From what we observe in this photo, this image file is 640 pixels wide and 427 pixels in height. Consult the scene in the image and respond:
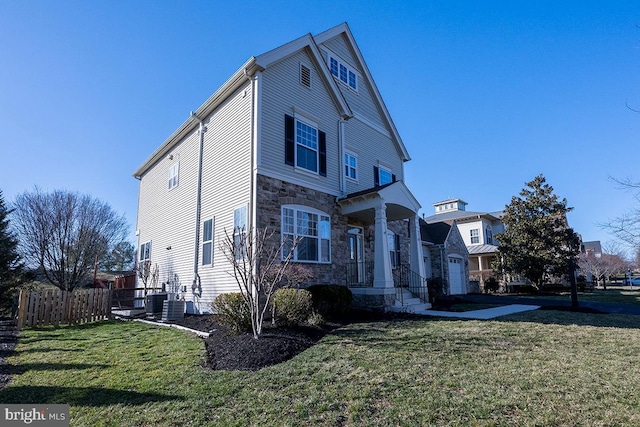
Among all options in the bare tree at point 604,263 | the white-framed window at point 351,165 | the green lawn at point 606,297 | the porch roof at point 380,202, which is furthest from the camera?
the bare tree at point 604,263

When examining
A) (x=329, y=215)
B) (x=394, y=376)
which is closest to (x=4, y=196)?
(x=329, y=215)

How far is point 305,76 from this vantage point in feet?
39.7

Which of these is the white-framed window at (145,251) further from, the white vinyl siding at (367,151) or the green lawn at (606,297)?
the green lawn at (606,297)

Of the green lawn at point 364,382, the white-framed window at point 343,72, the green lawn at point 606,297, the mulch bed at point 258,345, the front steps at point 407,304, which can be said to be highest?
the white-framed window at point 343,72

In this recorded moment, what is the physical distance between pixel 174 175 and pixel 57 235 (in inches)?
419

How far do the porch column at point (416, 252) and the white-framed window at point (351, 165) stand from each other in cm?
280

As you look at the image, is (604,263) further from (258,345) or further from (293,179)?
(258,345)

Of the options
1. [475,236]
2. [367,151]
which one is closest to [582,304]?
[367,151]

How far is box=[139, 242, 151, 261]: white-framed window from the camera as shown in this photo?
16125mm

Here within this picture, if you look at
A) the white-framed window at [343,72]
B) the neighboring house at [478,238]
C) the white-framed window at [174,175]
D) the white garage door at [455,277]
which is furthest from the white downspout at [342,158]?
the neighboring house at [478,238]

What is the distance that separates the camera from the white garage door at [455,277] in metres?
20.9

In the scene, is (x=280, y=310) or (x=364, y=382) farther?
(x=280, y=310)

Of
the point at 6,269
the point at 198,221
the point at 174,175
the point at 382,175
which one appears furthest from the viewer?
the point at 382,175

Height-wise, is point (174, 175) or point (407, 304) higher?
point (174, 175)
